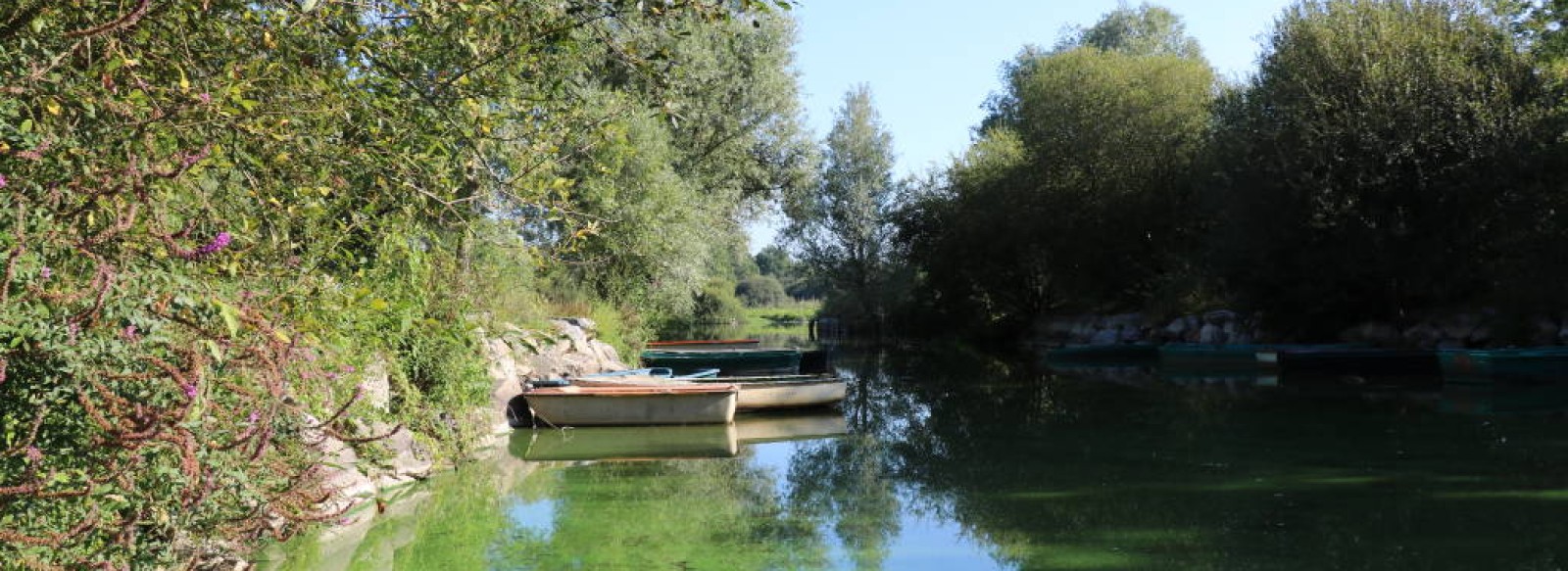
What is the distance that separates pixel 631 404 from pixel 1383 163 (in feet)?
53.0

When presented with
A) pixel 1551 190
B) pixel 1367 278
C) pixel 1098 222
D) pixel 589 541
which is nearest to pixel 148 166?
pixel 589 541

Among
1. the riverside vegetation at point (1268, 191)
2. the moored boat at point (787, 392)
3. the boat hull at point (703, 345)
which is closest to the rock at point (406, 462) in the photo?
the moored boat at point (787, 392)

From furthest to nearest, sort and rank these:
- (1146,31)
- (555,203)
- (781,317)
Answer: (781,317) → (1146,31) → (555,203)

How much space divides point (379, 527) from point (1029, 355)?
79.2ft

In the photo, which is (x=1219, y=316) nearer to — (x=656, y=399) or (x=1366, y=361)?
(x=1366, y=361)

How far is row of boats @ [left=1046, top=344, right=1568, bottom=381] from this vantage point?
688 inches

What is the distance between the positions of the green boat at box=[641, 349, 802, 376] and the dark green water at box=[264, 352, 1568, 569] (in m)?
6.58

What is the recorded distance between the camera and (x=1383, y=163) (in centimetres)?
2203

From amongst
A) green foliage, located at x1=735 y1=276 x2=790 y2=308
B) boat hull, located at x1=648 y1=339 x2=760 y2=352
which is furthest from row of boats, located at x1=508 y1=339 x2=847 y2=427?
green foliage, located at x1=735 y1=276 x2=790 y2=308

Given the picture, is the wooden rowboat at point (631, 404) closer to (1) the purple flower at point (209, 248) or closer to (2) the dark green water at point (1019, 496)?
(2) the dark green water at point (1019, 496)

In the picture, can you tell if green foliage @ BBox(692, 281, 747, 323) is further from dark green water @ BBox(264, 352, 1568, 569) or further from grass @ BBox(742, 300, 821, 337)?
dark green water @ BBox(264, 352, 1568, 569)

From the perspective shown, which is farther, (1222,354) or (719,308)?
(719,308)

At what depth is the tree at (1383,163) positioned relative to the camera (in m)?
20.9

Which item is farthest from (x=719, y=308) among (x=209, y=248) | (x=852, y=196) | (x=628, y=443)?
(x=209, y=248)
